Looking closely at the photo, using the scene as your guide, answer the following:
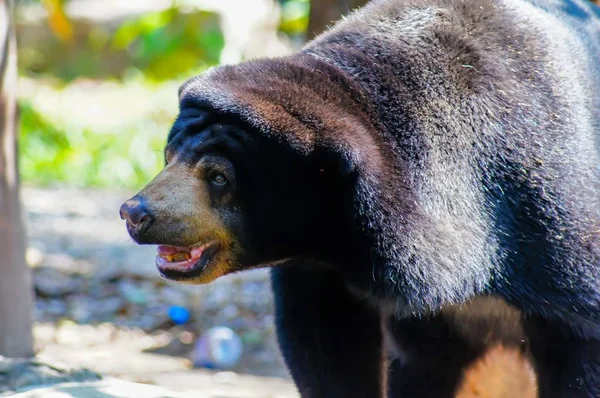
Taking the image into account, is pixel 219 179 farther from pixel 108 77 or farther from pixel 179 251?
pixel 108 77

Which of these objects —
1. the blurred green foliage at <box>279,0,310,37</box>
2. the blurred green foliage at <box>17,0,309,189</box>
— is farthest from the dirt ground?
the blurred green foliage at <box>279,0,310,37</box>

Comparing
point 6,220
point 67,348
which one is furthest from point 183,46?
point 6,220

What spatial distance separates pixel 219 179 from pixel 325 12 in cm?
268

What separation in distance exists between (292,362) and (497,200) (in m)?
Answer: 0.99

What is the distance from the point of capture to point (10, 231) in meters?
4.74

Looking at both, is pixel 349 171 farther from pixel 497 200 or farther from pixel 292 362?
pixel 292 362

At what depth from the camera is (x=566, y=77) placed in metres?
3.31

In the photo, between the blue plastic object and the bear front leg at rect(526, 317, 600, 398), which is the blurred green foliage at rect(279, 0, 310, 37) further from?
the bear front leg at rect(526, 317, 600, 398)

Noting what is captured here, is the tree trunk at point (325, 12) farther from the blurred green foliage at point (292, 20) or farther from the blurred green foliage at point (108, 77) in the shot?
the blurred green foliage at point (292, 20)

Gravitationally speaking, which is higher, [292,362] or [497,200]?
[497,200]

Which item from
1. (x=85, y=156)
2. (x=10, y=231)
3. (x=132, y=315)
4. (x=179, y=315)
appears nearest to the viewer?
(x=10, y=231)

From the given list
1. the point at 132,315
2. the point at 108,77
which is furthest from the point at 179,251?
the point at 108,77

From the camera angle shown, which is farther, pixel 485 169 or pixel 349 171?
pixel 485 169

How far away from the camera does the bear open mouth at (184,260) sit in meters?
3.13
